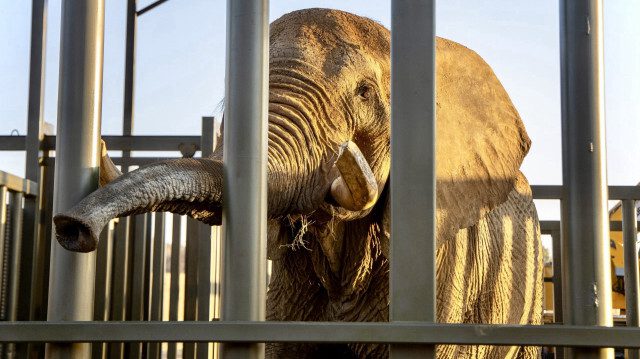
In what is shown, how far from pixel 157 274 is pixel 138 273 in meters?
0.09

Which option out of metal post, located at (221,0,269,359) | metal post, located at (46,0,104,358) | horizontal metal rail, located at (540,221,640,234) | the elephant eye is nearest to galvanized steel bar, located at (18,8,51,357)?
the elephant eye

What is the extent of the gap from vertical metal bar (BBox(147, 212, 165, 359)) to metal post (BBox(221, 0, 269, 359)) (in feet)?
8.12

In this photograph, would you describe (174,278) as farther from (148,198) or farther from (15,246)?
(148,198)

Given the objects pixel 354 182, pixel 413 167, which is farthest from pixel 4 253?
pixel 413 167

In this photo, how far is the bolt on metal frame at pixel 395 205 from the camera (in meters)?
0.93

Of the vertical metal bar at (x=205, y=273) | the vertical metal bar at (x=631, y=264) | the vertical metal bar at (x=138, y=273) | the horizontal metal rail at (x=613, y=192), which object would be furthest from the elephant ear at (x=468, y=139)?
the vertical metal bar at (x=138, y=273)

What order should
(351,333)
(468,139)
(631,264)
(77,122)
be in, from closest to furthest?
(351,333)
(77,122)
(468,139)
(631,264)

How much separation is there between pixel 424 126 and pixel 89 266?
417mm

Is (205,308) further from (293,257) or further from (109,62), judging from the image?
(109,62)

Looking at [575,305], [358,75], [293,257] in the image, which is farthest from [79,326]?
[293,257]

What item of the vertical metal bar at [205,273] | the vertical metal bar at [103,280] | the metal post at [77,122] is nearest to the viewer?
the metal post at [77,122]

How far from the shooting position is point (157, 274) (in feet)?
11.5

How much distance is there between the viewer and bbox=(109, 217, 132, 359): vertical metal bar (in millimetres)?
3361

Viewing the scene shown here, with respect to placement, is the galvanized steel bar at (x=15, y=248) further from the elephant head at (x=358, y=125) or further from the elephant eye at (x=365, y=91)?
the elephant eye at (x=365, y=91)
